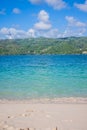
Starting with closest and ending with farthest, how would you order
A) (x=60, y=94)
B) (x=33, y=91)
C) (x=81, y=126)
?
1. (x=81, y=126)
2. (x=60, y=94)
3. (x=33, y=91)

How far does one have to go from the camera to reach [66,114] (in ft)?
32.4

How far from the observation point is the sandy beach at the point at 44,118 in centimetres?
806

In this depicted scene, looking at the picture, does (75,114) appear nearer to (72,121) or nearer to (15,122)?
(72,121)

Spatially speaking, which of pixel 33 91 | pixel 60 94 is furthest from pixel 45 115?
pixel 33 91

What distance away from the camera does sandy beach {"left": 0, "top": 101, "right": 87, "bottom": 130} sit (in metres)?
8.06

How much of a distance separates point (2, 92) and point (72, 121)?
1113 cm

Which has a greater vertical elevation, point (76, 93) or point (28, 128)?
point (28, 128)

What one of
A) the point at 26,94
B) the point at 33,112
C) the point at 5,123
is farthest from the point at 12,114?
the point at 26,94

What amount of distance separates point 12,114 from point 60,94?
839 cm

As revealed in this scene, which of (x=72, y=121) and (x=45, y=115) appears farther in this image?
(x=45, y=115)

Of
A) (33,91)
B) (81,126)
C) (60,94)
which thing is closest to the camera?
(81,126)

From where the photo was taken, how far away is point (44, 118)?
916 cm

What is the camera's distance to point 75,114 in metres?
9.91

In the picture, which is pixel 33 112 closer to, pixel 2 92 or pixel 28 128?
pixel 28 128
